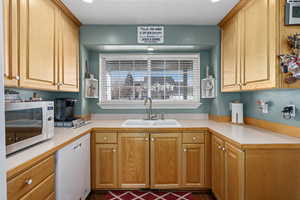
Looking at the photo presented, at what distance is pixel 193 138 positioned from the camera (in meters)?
2.41

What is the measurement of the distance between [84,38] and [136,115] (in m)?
1.35

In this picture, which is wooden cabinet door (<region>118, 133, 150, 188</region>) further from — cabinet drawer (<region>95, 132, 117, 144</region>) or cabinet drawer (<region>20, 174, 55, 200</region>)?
cabinet drawer (<region>20, 174, 55, 200</region>)

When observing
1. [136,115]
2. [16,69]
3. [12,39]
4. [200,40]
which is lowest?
[136,115]

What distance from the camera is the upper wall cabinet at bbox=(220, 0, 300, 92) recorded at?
153 centimetres

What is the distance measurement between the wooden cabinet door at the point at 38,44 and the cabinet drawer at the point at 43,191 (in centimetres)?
76

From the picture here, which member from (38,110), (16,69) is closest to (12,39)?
(16,69)

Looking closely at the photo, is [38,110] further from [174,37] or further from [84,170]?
[174,37]

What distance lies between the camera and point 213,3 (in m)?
2.12

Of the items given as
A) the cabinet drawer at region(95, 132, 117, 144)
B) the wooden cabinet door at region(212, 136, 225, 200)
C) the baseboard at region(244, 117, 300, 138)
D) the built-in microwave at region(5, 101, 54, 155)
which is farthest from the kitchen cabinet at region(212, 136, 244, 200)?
the built-in microwave at region(5, 101, 54, 155)

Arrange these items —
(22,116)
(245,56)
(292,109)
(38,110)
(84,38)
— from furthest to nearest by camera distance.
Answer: (84,38) < (245,56) < (292,109) < (38,110) < (22,116)

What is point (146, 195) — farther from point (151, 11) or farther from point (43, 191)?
point (151, 11)

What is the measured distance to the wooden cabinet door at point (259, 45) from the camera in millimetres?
1575

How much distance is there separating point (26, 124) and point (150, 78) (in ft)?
6.61

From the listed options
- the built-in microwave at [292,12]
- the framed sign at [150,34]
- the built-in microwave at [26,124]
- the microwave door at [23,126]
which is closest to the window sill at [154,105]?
the framed sign at [150,34]
